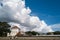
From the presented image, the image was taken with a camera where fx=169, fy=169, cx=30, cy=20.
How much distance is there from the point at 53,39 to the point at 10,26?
43.4m

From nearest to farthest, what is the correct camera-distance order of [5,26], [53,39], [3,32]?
[53,39]
[3,32]
[5,26]

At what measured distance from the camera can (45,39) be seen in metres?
46.1

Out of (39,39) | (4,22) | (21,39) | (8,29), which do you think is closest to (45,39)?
(39,39)

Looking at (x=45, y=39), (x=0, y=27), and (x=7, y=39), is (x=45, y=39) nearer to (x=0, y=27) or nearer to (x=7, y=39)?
(x=7, y=39)

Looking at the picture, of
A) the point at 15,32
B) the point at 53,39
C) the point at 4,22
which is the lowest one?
the point at 53,39

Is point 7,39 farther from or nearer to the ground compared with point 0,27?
nearer to the ground

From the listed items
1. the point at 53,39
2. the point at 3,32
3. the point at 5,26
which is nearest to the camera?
the point at 53,39

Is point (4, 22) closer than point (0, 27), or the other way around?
point (0, 27)

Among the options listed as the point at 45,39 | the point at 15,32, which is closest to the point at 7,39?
the point at 45,39

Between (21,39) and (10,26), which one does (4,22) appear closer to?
(10,26)

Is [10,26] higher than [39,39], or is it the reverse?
[10,26]

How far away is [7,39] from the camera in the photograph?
48.0 metres

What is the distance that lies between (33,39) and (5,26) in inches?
1582

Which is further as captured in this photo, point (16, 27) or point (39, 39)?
point (16, 27)
